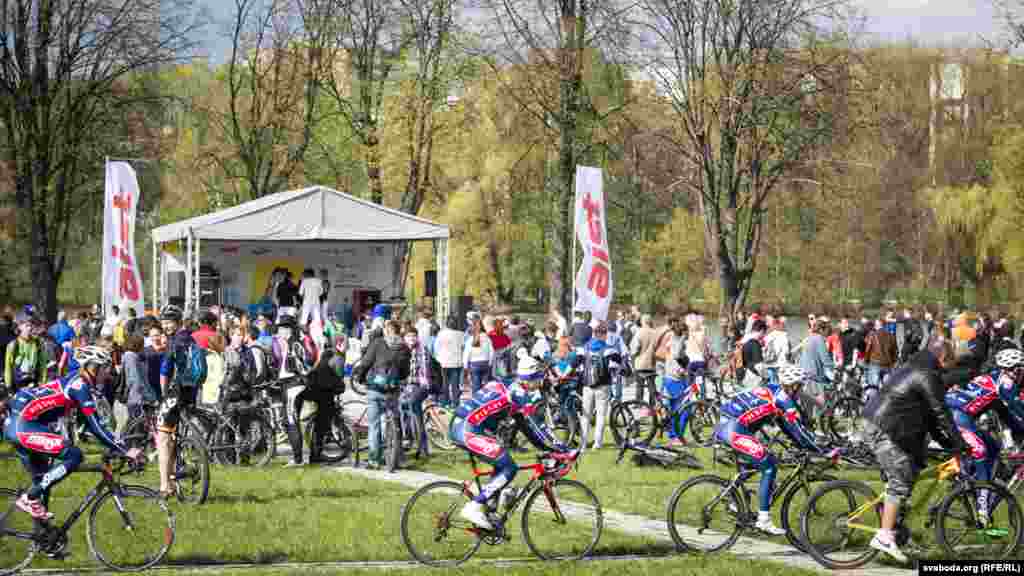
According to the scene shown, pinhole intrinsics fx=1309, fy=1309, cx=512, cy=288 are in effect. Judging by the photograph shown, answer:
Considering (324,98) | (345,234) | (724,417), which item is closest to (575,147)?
(345,234)

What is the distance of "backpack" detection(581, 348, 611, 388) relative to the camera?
17000mm

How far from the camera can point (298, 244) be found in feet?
112

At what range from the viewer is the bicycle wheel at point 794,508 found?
10.2 meters

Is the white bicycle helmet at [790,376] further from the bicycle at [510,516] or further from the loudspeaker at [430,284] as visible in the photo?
the loudspeaker at [430,284]

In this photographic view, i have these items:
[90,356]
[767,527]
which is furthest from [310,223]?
[767,527]

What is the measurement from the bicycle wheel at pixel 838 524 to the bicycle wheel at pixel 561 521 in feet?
5.35

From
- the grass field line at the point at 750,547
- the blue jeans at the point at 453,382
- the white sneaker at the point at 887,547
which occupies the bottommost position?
the grass field line at the point at 750,547

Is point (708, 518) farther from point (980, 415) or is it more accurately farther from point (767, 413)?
point (980, 415)

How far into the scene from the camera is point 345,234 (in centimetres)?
3061

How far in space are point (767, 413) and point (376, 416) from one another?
6291mm

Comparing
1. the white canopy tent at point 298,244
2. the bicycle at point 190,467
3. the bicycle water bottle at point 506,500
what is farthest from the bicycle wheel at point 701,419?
the white canopy tent at point 298,244

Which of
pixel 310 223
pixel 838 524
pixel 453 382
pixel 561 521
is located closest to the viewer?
pixel 838 524

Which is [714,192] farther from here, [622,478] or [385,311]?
[622,478]

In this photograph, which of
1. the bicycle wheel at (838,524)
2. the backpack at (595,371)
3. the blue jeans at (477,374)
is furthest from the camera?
the blue jeans at (477,374)
